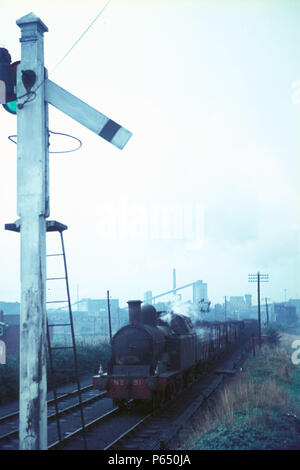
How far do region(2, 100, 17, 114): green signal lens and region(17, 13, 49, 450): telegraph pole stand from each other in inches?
9.7

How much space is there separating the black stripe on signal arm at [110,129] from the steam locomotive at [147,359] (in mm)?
7506

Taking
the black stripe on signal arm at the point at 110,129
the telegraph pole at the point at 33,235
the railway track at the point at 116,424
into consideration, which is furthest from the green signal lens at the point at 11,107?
the railway track at the point at 116,424

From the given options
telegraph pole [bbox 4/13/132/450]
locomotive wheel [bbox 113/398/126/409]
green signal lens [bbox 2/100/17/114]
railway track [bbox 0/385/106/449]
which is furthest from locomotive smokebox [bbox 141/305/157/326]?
green signal lens [bbox 2/100/17/114]

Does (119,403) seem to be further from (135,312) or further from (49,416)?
(135,312)

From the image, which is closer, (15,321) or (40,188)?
(40,188)

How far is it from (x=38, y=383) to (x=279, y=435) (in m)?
5.12

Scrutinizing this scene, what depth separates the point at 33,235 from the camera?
532cm

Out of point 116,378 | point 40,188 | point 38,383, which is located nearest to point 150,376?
point 116,378

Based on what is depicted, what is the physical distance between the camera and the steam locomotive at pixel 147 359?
11.3m

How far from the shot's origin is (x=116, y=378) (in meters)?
11.5

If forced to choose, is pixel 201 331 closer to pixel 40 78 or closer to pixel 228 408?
pixel 228 408

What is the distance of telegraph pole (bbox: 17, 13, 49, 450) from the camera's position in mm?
5102

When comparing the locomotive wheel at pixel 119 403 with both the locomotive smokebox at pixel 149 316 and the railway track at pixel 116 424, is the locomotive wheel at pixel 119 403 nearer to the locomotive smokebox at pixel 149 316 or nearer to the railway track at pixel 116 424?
the railway track at pixel 116 424

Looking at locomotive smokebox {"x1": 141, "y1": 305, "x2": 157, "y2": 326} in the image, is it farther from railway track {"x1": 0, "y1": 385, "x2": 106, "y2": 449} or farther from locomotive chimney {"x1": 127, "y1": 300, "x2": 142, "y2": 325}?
railway track {"x1": 0, "y1": 385, "x2": 106, "y2": 449}
